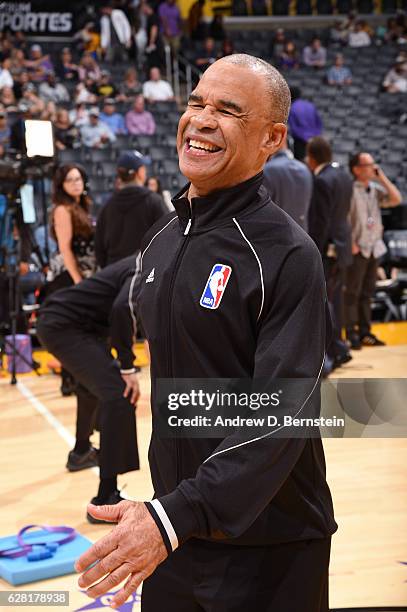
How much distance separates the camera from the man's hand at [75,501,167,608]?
131 cm

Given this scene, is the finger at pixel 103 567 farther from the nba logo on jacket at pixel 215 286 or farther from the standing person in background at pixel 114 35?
the standing person in background at pixel 114 35

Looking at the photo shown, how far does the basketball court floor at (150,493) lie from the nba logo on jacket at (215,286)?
1.34 metres

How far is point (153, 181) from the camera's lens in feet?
27.1

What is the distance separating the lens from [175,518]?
1.34 m

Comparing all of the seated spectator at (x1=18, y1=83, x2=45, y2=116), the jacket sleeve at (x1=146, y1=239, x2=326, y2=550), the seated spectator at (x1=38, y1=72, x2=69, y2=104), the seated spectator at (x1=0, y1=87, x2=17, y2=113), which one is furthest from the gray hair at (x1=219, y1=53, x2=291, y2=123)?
the seated spectator at (x1=38, y1=72, x2=69, y2=104)

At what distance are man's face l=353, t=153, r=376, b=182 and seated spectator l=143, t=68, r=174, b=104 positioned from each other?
6.98 m

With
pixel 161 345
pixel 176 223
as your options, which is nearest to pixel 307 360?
pixel 161 345

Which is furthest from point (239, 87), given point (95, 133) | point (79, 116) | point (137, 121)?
point (137, 121)

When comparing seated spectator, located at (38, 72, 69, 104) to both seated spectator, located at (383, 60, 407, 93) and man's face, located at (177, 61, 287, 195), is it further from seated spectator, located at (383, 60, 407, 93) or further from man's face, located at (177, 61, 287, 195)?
man's face, located at (177, 61, 287, 195)

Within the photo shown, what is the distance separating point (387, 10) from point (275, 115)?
1763 centimetres

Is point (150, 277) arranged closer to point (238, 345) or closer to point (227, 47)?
point (238, 345)

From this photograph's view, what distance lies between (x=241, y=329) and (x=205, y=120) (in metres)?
0.36

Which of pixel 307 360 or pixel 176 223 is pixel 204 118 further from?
pixel 307 360

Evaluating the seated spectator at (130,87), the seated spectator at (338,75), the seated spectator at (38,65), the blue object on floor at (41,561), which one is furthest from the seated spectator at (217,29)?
the blue object on floor at (41,561)
